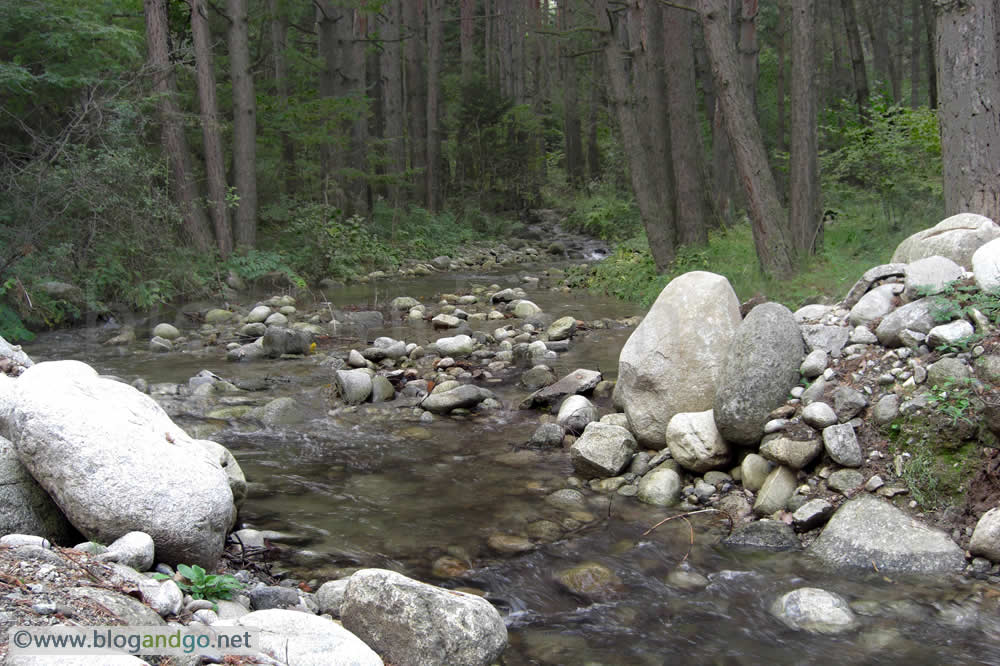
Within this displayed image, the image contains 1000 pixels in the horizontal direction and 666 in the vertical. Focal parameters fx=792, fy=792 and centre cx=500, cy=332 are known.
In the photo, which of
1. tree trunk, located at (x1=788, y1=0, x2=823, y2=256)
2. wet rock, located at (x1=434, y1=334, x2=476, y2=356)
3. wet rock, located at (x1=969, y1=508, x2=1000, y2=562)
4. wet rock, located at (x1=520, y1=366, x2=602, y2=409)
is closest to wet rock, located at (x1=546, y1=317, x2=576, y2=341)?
wet rock, located at (x1=434, y1=334, x2=476, y2=356)

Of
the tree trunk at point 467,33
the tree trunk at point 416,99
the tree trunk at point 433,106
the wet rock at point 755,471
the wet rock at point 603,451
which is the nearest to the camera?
the wet rock at point 755,471

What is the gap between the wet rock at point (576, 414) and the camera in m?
6.75

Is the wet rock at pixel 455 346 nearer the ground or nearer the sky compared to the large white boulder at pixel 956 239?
nearer the ground

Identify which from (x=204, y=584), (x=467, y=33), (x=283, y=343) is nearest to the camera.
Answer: (x=204, y=584)

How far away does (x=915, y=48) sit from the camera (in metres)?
24.6

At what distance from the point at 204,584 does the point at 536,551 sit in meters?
1.95

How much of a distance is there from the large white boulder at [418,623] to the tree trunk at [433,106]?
21.3m

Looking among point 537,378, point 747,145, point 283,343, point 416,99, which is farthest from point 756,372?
point 416,99

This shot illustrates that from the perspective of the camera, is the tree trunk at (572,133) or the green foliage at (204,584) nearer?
the green foliage at (204,584)

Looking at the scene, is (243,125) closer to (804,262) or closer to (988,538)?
(804,262)

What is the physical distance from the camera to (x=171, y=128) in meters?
13.4

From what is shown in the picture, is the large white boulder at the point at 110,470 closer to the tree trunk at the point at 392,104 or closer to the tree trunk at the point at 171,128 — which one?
the tree trunk at the point at 171,128

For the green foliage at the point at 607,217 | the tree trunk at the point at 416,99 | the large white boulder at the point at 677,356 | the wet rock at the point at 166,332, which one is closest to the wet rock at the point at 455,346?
the large white boulder at the point at 677,356

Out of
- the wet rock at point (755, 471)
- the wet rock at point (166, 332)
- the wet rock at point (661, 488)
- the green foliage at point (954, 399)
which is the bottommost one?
the wet rock at point (661, 488)
